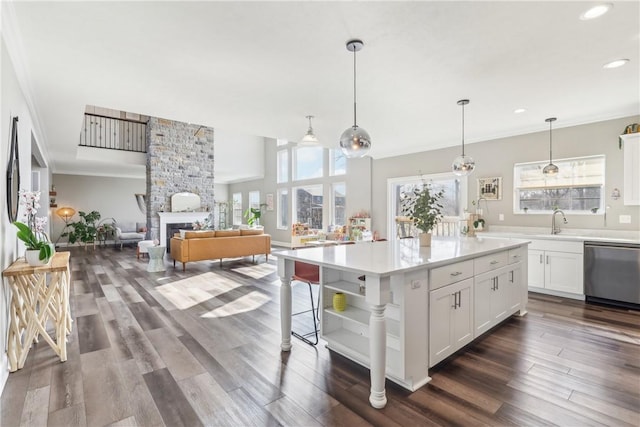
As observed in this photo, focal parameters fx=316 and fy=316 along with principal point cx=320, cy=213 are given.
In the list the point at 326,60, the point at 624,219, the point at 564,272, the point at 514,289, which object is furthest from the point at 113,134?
the point at 624,219

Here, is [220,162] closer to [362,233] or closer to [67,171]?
[67,171]

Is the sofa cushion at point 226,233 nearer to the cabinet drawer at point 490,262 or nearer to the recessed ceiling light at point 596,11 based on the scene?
the cabinet drawer at point 490,262

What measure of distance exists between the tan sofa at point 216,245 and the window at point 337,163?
2839 mm

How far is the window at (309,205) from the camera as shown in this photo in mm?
9586

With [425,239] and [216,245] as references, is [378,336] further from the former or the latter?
[216,245]

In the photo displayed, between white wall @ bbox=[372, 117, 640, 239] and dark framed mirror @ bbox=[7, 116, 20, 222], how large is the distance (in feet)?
20.0

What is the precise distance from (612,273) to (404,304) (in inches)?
142

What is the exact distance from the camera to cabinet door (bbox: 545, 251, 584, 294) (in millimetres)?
4203

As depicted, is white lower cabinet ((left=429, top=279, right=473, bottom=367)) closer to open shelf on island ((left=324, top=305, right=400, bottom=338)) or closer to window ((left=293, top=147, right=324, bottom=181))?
open shelf on island ((left=324, top=305, right=400, bottom=338))

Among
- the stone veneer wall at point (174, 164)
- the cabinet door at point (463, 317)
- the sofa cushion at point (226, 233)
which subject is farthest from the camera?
the stone veneer wall at point (174, 164)

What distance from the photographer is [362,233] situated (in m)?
6.65

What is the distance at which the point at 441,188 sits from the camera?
6.46 m

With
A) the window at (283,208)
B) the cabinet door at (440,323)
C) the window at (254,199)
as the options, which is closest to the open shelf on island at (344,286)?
the cabinet door at (440,323)

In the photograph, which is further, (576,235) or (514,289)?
(576,235)
